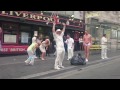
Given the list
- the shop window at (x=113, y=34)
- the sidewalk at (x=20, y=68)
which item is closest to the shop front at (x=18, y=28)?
the sidewalk at (x=20, y=68)

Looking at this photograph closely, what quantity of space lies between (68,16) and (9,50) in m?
9.21

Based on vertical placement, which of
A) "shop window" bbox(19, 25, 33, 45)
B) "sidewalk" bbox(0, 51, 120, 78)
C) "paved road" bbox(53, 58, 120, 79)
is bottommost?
"paved road" bbox(53, 58, 120, 79)

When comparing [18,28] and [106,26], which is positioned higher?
[106,26]

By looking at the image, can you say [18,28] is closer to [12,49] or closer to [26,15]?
[26,15]

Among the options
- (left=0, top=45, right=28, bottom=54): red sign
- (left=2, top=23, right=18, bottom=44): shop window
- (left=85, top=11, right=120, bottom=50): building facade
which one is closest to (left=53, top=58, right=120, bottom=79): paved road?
(left=0, top=45, right=28, bottom=54): red sign

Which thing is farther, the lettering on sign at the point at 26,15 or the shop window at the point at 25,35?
the shop window at the point at 25,35

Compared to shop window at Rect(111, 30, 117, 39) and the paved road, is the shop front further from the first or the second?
shop window at Rect(111, 30, 117, 39)

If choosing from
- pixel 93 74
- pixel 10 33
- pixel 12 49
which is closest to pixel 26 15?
pixel 10 33

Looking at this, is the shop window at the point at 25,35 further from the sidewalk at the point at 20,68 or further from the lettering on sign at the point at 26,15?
the sidewalk at the point at 20,68
